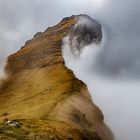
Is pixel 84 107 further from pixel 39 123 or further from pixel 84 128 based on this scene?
pixel 39 123

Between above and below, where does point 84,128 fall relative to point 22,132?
above

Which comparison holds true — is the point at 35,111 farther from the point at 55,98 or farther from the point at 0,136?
the point at 0,136

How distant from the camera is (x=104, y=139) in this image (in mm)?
173875

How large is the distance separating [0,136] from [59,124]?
32.7m

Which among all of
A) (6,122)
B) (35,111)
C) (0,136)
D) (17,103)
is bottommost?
(0,136)

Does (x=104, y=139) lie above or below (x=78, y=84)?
below

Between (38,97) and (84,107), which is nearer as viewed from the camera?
(84,107)

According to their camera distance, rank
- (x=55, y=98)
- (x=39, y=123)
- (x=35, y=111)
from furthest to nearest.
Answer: (x=55, y=98), (x=35, y=111), (x=39, y=123)

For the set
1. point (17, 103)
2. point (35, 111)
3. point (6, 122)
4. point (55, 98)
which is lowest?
point (6, 122)

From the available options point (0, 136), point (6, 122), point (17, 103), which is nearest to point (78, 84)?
point (17, 103)

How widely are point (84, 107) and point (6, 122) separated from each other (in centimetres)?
5846

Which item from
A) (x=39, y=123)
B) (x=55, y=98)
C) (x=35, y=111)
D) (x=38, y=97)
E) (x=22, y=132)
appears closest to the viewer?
(x=22, y=132)

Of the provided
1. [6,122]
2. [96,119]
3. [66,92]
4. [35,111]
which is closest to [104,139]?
[96,119]

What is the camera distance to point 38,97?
190 metres
